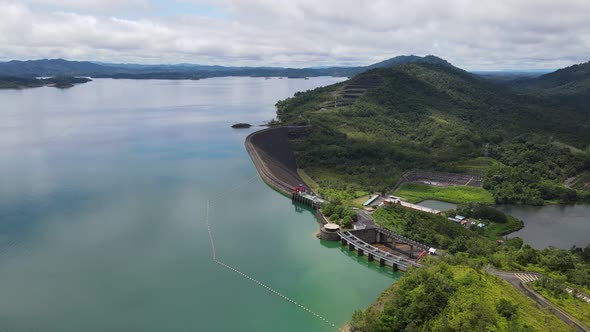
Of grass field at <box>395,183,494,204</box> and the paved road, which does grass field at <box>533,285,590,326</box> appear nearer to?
the paved road

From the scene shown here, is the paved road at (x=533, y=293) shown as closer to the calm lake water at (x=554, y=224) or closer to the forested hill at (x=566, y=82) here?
the calm lake water at (x=554, y=224)

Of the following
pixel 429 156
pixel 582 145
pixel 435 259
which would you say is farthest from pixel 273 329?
pixel 582 145

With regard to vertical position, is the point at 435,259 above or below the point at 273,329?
above

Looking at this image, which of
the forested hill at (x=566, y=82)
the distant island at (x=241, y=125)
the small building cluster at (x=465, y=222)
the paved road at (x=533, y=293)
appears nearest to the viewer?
the paved road at (x=533, y=293)

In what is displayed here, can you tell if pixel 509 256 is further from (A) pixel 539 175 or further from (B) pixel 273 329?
(A) pixel 539 175

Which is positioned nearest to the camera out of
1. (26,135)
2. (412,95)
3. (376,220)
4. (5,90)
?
(376,220)

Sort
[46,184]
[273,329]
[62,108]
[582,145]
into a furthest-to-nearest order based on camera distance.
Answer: [62,108] → [582,145] → [46,184] → [273,329]

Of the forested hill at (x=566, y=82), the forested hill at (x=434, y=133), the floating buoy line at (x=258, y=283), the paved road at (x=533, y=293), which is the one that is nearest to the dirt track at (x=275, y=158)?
the forested hill at (x=434, y=133)
